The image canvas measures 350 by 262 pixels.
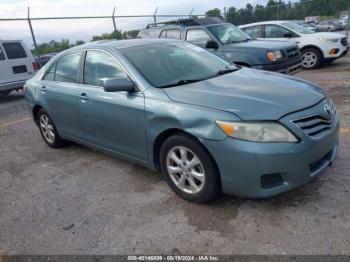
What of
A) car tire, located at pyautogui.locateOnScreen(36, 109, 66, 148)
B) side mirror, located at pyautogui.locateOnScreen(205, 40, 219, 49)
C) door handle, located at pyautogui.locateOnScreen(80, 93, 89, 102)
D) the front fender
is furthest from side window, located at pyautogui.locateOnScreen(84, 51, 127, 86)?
side mirror, located at pyautogui.locateOnScreen(205, 40, 219, 49)

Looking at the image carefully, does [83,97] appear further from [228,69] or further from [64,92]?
[228,69]

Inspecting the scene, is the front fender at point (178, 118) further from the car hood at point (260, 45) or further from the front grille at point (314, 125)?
the car hood at point (260, 45)

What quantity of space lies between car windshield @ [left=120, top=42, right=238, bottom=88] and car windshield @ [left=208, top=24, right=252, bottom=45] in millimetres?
4568

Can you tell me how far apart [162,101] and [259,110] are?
97 centimetres

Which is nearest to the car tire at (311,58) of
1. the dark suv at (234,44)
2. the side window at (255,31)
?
the side window at (255,31)

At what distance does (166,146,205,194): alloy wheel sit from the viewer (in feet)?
11.1

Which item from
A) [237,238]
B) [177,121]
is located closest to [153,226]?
[237,238]

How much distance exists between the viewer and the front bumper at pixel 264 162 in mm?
2941

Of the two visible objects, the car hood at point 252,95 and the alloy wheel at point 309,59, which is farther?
the alloy wheel at point 309,59

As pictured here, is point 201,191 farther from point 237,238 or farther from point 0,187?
point 0,187

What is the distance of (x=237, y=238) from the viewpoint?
9.84 feet

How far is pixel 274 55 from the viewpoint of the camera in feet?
26.3

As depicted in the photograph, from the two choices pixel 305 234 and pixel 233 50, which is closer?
pixel 305 234

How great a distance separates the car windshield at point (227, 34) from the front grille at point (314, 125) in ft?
19.5
